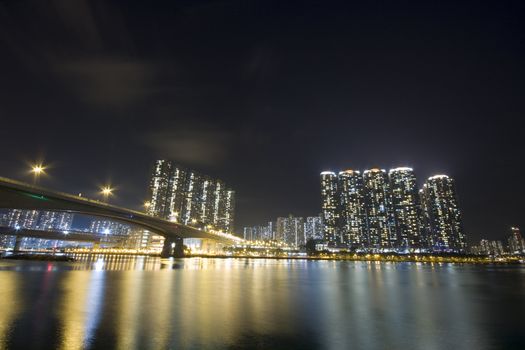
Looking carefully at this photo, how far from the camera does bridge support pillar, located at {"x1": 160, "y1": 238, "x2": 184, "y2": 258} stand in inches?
4803

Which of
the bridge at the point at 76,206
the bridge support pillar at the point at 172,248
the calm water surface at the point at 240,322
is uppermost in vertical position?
the bridge at the point at 76,206

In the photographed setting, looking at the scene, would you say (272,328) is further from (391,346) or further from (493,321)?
(493,321)

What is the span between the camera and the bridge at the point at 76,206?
53500 mm

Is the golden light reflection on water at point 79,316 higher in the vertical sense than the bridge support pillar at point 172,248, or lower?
lower

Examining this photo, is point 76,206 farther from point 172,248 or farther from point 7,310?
point 172,248

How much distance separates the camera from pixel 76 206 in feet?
228

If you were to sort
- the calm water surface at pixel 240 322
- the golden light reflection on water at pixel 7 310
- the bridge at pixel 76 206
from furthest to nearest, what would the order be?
the bridge at pixel 76 206, the calm water surface at pixel 240 322, the golden light reflection on water at pixel 7 310

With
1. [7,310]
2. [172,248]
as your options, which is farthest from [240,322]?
[172,248]

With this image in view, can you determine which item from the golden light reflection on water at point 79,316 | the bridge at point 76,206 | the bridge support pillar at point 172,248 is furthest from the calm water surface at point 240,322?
the bridge support pillar at point 172,248

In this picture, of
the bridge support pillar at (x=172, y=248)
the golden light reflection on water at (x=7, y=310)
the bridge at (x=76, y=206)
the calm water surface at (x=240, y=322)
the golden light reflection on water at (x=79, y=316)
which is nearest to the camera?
the golden light reflection on water at (x=79, y=316)

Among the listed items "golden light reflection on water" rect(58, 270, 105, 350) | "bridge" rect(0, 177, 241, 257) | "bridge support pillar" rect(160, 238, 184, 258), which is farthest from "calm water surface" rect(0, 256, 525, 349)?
"bridge support pillar" rect(160, 238, 184, 258)

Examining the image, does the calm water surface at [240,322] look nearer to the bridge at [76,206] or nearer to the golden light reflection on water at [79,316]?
the golden light reflection on water at [79,316]

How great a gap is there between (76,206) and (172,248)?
61.6 meters

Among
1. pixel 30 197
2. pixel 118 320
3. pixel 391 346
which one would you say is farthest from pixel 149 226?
pixel 391 346
